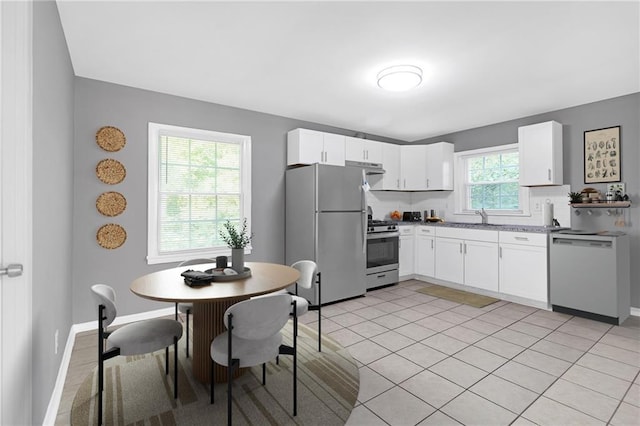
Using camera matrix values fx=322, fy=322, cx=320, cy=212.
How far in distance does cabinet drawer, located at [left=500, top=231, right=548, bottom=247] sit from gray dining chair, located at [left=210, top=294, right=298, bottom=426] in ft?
11.8

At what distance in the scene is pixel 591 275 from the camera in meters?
3.57

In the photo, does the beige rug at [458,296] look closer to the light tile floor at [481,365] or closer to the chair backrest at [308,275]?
the light tile floor at [481,365]

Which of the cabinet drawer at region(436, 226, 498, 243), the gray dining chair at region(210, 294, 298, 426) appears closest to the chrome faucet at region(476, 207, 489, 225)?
the cabinet drawer at region(436, 226, 498, 243)

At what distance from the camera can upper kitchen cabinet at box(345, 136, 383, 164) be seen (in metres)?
5.01

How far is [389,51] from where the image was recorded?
2.73 meters

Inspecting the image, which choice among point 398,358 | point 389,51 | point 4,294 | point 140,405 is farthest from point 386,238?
point 4,294

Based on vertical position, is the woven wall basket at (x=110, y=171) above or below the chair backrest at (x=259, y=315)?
above

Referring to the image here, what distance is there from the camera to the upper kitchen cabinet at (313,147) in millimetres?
4523

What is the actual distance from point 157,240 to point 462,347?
3367 mm

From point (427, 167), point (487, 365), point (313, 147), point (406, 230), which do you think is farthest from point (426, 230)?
point (487, 365)

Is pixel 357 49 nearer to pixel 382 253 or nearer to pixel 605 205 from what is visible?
pixel 382 253

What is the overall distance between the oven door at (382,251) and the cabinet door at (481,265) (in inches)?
40.6

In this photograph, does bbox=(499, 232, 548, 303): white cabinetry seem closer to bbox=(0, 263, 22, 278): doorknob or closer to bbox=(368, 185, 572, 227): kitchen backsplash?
bbox=(368, 185, 572, 227): kitchen backsplash

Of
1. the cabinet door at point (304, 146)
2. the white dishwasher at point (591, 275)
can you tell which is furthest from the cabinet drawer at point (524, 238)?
the cabinet door at point (304, 146)
